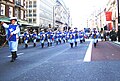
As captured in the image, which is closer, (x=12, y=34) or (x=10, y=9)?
(x=12, y=34)

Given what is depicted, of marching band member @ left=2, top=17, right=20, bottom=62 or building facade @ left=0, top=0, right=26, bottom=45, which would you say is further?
building facade @ left=0, top=0, right=26, bottom=45

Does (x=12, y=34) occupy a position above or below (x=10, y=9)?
below

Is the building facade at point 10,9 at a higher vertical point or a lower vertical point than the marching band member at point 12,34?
higher

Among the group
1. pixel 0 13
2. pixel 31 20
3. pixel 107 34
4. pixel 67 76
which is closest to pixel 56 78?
pixel 67 76

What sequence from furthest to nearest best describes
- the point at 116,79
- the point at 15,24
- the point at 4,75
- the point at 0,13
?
the point at 0,13 → the point at 15,24 → the point at 4,75 → the point at 116,79

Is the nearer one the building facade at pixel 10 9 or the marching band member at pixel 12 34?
the marching band member at pixel 12 34

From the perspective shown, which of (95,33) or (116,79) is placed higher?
(95,33)

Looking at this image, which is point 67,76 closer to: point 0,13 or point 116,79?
point 116,79

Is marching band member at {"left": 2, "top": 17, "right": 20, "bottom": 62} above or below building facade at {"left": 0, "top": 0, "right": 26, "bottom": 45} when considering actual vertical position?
below

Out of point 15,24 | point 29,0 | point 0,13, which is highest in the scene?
point 29,0

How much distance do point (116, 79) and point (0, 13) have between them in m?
41.2

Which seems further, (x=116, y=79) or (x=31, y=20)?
(x=31, y=20)

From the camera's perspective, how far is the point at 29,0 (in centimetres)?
9075

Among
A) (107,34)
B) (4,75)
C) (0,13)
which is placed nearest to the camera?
(4,75)
